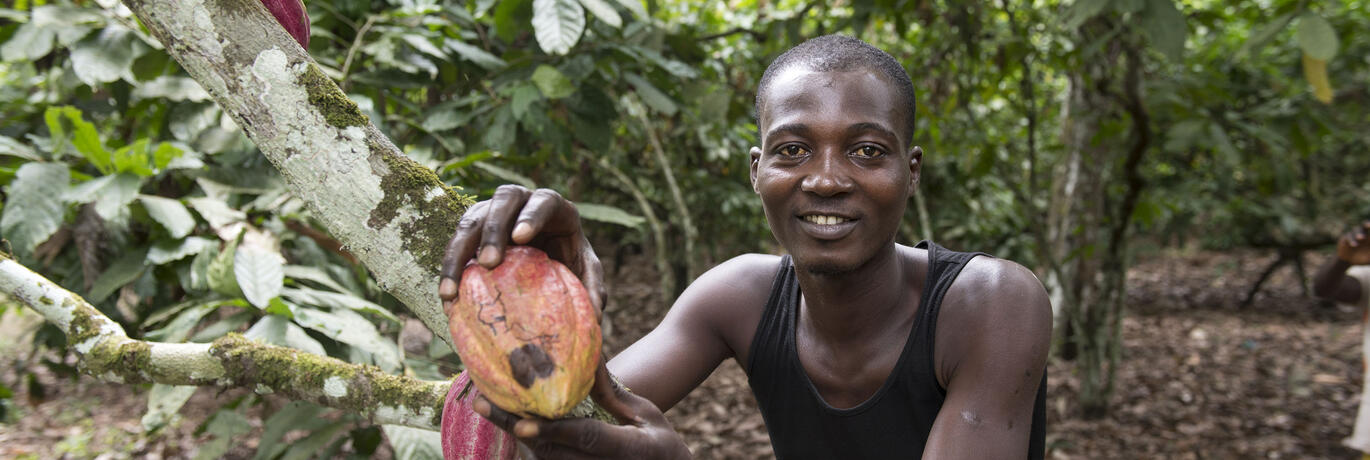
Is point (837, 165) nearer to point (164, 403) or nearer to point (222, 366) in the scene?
point (222, 366)

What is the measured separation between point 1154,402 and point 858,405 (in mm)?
3502

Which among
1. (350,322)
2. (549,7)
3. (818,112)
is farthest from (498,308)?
(549,7)

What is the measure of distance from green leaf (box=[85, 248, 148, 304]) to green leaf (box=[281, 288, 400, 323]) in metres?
0.44

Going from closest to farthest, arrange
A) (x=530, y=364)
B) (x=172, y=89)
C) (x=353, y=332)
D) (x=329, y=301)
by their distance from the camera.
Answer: (x=530, y=364)
(x=353, y=332)
(x=329, y=301)
(x=172, y=89)

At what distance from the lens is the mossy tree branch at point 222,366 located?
3.48 ft

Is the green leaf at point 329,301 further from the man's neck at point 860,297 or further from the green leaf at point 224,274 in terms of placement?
the man's neck at point 860,297

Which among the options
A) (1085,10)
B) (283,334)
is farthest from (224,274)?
(1085,10)

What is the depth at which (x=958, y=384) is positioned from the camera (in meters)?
1.18

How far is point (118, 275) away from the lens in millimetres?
1818

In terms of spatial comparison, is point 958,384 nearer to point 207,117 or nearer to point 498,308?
point 498,308

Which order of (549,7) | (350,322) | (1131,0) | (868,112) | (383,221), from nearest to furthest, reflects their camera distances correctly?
(383,221), (868,112), (350,322), (549,7), (1131,0)

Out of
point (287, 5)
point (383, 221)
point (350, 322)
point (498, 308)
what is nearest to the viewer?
point (498, 308)

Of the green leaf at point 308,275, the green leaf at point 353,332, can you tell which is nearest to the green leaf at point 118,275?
the green leaf at point 308,275

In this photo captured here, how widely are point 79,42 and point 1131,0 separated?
2352 millimetres
